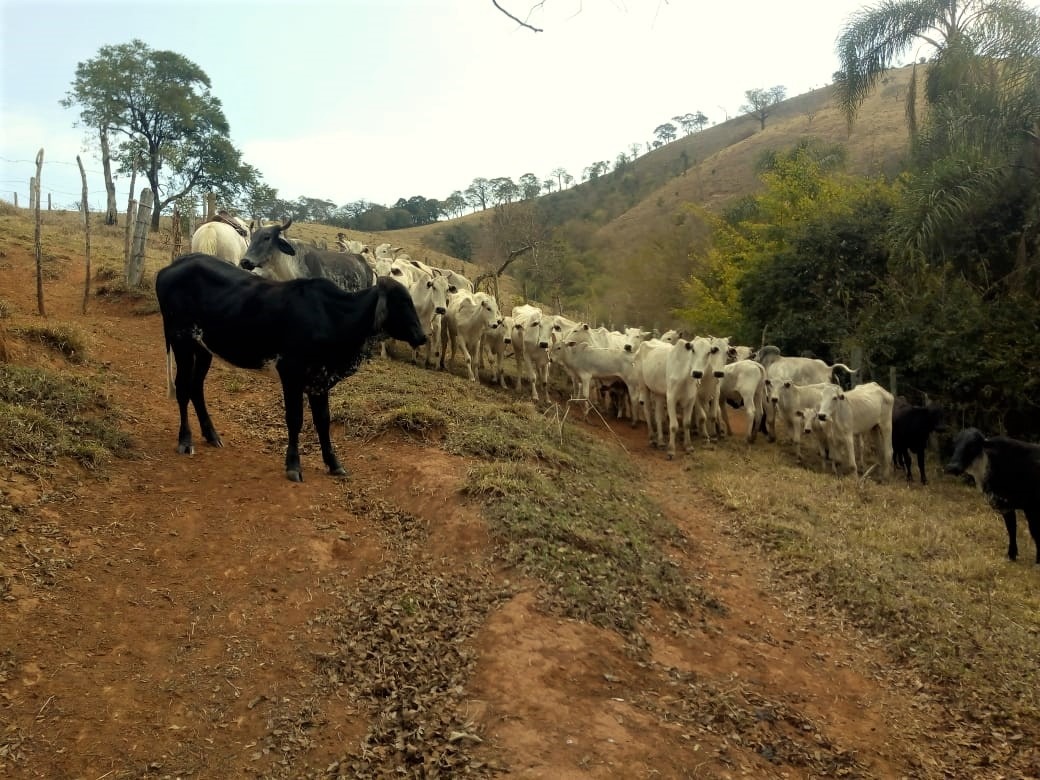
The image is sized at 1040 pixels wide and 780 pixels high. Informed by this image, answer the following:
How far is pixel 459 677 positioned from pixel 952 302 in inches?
593

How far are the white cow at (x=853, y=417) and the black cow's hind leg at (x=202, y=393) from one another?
930 cm

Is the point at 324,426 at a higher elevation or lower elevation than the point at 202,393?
lower

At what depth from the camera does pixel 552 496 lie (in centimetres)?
759

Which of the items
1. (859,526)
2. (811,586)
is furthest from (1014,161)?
(811,586)

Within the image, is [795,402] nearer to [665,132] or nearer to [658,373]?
[658,373]

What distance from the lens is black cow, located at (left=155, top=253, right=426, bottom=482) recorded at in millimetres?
7062

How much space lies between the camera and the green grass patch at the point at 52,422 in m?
6.20

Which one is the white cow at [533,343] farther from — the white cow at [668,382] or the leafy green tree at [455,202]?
the leafy green tree at [455,202]

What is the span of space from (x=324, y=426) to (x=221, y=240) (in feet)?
16.0

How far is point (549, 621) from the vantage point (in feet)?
17.6

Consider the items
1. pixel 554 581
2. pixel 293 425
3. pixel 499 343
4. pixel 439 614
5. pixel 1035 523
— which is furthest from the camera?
pixel 499 343

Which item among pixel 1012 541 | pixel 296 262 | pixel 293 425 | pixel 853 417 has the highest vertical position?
pixel 296 262

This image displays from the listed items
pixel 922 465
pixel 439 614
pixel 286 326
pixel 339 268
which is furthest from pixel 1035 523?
pixel 339 268

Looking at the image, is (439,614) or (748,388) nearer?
(439,614)
